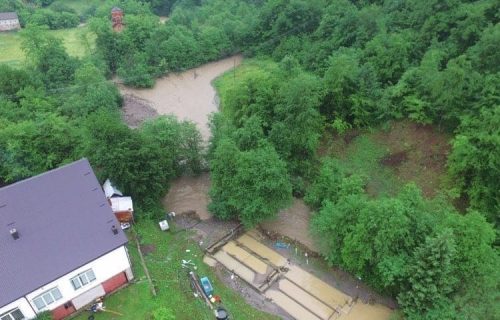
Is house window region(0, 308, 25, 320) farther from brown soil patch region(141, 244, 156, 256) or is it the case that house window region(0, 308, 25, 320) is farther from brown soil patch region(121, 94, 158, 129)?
brown soil patch region(121, 94, 158, 129)

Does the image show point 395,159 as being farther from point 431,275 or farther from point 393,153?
point 431,275

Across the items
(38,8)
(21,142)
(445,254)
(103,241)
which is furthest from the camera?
(38,8)

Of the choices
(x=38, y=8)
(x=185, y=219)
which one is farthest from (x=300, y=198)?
(x=38, y=8)

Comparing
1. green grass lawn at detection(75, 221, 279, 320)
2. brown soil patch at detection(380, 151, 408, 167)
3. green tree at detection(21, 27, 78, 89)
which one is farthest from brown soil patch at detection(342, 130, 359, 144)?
green tree at detection(21, 27, 78, 89)


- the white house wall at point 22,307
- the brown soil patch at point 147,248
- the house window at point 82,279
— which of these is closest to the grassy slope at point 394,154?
the brown soil patch at point 147,248

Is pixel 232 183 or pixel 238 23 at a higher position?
pixel 238 23

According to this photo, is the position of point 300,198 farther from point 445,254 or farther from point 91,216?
point 91,216

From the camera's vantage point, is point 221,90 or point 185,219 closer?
point 185,219
